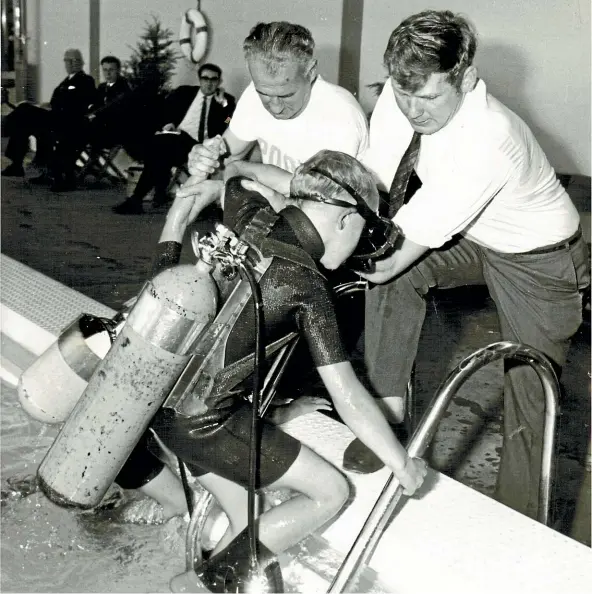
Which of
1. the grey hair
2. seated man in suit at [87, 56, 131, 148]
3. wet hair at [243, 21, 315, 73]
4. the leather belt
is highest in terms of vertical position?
wet hair at [243, 21, 315, 73]

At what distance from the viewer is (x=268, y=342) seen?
7.86ft

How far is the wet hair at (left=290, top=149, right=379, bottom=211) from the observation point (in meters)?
2.36

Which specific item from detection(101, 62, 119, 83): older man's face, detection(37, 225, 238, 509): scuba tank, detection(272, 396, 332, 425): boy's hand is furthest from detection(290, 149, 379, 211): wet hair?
detection(101, 62, 119, 83): older man's face

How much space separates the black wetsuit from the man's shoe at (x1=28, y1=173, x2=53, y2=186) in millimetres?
10348

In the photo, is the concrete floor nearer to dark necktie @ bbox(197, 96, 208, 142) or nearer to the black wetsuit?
dark necktie @ bbox(197, 96, 208, 142)

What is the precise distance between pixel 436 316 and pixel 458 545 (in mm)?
4150

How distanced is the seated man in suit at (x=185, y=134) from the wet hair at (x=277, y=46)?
24.8 ft

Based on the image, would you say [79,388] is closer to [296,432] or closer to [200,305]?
[200,305]

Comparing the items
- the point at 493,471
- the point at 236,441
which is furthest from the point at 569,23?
the point at 236,441

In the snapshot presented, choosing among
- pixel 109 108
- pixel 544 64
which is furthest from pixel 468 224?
pixel 109 108

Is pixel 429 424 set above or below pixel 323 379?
below

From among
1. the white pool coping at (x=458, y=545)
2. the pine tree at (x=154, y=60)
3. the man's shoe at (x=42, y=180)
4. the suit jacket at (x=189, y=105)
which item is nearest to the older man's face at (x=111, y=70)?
the pine tree at (x=154, y=60)

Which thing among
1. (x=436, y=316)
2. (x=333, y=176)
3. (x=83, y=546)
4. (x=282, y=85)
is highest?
(x=282, y=85)

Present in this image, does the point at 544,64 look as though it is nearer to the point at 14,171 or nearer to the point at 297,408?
the point at 297,408
